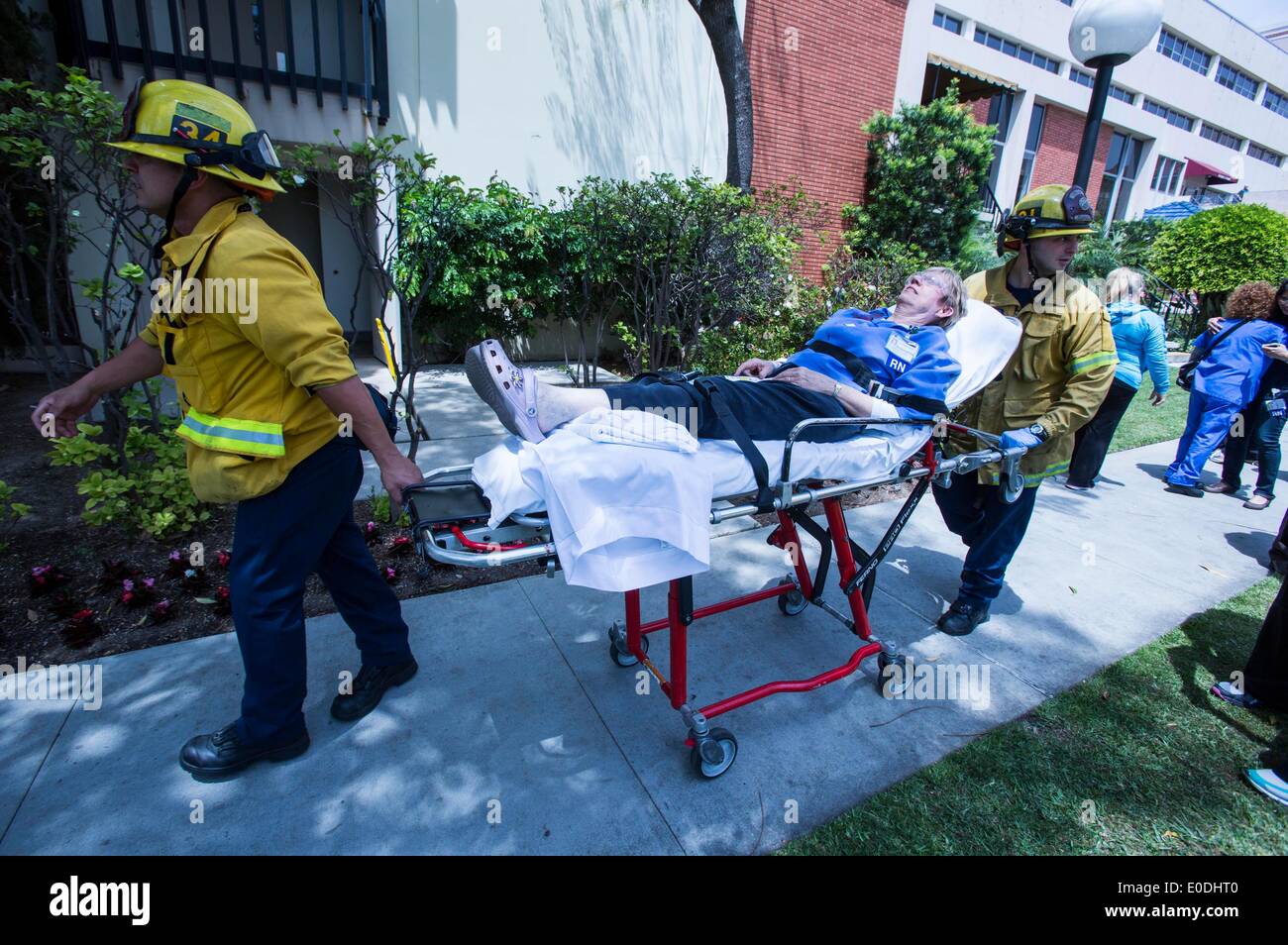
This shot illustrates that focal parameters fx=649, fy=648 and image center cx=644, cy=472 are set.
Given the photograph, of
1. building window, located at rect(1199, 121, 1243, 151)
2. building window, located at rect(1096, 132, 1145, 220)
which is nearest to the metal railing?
building window, located at rect(1096, 132, 1145, 220)

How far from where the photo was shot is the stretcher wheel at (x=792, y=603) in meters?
3.39

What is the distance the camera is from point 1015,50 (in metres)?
14.6

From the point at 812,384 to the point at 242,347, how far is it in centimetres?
199

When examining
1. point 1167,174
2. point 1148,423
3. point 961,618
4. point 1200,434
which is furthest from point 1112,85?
point 961,618

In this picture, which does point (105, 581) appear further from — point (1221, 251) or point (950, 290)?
point (1221, 251)

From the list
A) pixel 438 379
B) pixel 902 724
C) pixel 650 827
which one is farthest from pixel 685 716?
pixel 438 379

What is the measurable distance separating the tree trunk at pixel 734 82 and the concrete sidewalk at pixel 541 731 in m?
4.19

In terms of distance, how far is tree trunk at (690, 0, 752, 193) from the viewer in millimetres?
5914

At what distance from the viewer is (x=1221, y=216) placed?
1234 centimetres

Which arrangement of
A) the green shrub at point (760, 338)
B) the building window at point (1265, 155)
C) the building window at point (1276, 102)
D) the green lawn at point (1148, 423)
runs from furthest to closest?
1. the building window at point (1265, 155)
2. the building window at point (1276, 102)
3. the green lawn at point (1148, 423)
4. the green shrub at point (760, 338)

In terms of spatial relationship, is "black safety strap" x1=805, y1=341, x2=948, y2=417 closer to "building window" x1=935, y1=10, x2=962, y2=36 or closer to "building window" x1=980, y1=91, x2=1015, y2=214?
"building window" x1=935, y1=10, x2=962, y2=36

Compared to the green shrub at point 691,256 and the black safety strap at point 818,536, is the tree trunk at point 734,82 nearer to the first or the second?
the green shrub at point 691,256

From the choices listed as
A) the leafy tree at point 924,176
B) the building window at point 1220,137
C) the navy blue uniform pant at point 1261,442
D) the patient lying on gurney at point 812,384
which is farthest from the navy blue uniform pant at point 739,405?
the building window at point 1220,137
